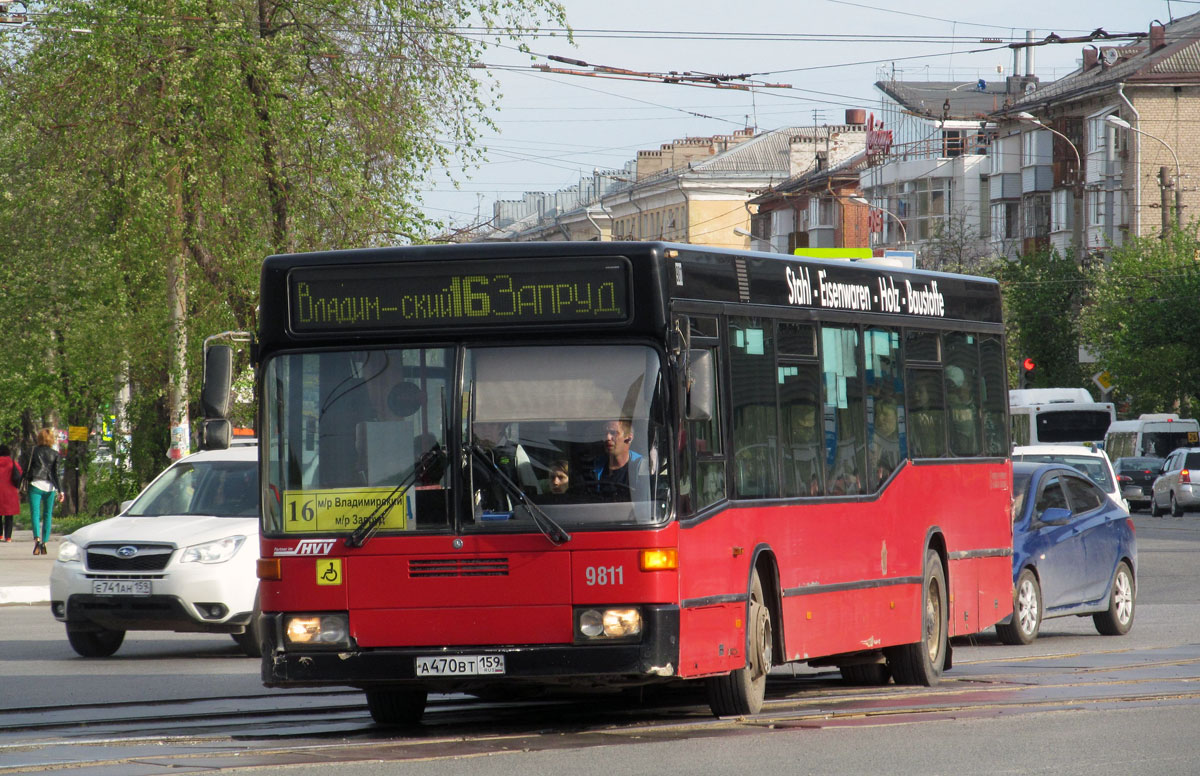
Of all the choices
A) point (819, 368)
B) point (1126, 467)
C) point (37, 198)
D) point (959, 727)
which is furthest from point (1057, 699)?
point (1126, 467)

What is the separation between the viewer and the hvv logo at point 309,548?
10.1 m

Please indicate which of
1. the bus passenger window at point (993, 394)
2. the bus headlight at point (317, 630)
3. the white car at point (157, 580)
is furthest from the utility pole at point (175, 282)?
the bus headlight at point (317, 630)

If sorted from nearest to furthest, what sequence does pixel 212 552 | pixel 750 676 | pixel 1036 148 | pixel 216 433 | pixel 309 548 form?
pixel 309 548 → pixel 216 433 → pixel 750 676 → pixel 212 552 → pixel 1036 148

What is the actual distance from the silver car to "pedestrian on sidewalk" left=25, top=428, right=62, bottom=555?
2890cm

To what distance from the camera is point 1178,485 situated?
49688 millimetres

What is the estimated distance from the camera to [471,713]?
11906 mm

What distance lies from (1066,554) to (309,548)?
378 inches

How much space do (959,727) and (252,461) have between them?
834cm

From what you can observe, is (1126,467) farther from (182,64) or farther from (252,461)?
(252,461)

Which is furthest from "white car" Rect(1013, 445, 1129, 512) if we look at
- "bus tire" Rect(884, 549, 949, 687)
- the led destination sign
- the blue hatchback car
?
the led destination sign

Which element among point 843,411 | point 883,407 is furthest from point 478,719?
point 883,407

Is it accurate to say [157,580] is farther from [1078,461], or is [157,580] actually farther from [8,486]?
[8,486]

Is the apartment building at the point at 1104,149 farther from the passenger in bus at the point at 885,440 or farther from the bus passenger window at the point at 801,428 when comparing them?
the bus passenger window at the point at 801,428

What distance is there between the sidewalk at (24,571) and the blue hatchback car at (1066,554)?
9284 millimetres
